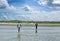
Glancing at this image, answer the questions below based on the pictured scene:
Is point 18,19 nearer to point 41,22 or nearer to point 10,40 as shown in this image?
point 41,22

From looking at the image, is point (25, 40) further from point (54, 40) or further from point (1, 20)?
point (1, 20)

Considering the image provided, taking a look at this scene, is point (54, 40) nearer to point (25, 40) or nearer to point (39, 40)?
point (39, 40)

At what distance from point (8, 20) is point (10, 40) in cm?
2702

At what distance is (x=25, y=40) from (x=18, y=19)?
2664cm

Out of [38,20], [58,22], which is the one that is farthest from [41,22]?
[58,22]

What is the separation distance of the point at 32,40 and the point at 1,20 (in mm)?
27110

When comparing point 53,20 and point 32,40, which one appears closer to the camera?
point 32,40

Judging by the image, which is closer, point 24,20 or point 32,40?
point 32,40

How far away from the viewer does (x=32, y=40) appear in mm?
13312

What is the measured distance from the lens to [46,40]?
13320 millimetres

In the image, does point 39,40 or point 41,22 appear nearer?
point 39,40

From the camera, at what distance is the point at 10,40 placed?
13.2 metres

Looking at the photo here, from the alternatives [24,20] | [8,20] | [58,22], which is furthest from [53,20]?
[8,20]

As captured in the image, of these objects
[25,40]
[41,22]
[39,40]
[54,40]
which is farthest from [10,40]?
[41,22]
